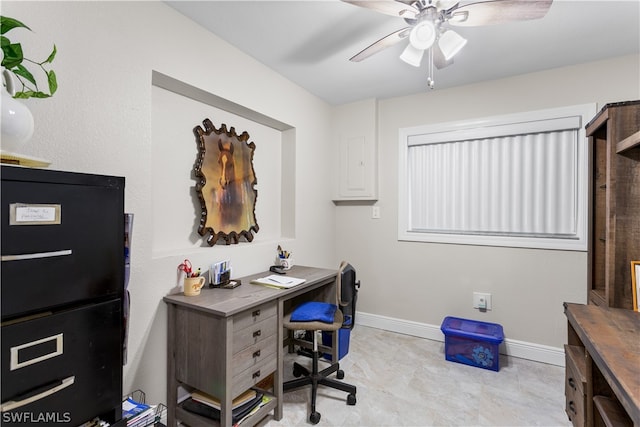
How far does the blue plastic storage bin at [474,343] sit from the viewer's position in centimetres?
242

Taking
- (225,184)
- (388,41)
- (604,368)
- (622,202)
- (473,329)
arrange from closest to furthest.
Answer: (604,368) → (622,202) → (388,41) → (225,184) → (473,329)

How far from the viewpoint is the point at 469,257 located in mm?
2875

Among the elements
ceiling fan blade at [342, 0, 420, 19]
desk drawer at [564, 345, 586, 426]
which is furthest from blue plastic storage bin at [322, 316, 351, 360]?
ceiling fan blade at [342, 0, 420, 19]

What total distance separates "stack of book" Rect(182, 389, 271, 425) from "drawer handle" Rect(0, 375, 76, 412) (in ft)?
2.88

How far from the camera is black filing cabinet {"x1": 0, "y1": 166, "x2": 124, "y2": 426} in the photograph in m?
0.85

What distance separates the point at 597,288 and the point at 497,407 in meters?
1.00

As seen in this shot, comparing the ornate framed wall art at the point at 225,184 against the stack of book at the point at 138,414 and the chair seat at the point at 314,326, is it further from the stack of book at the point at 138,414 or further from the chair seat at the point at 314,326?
the stack of book at the point at 138,414

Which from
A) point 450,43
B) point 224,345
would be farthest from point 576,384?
point 450,43

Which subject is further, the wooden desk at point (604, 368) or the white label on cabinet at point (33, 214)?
the wooden desk at point (604, 368)

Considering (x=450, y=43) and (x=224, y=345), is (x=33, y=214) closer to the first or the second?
(x=224, y=345)

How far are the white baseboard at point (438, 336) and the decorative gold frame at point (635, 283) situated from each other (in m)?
1.26

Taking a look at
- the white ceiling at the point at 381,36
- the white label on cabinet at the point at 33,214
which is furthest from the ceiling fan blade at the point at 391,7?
the white label on cabinet at the point at 33,214

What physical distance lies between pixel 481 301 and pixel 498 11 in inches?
91.3

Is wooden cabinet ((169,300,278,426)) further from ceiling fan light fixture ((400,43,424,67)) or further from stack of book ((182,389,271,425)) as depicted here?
ceiling fan light fixture ((400,43,424,67))
